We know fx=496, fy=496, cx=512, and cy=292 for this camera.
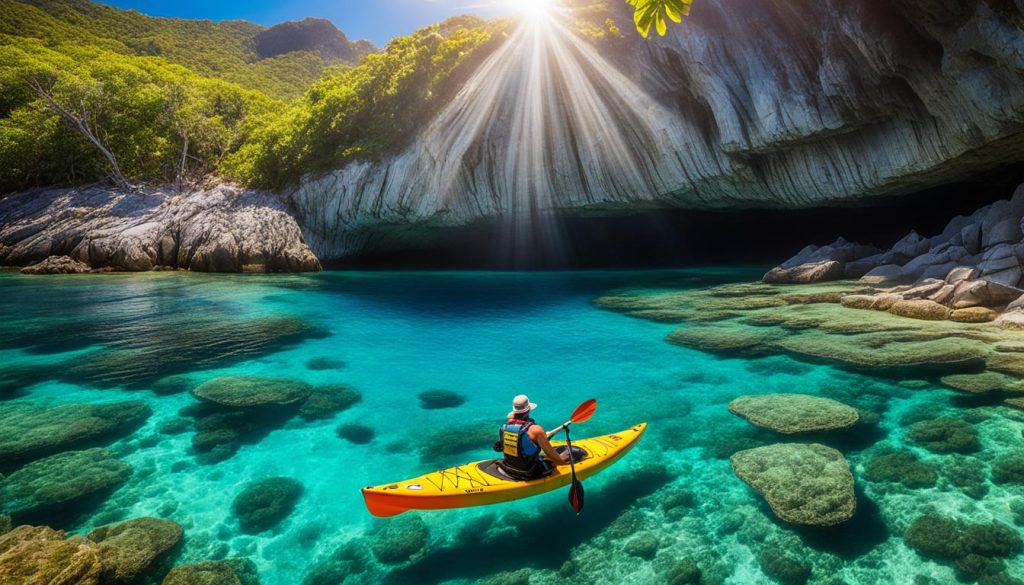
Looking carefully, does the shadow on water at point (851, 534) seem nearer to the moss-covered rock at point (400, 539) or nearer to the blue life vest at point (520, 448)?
the blue life vest at point (520, 448)

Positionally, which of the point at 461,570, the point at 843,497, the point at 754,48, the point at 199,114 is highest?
the point at 199,114

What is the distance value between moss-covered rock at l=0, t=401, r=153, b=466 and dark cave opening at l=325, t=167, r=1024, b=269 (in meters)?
24.5

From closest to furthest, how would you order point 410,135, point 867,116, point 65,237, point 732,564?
point 732,564
point 867,116
point 410,135
point 65,237

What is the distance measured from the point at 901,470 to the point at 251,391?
13157 mm

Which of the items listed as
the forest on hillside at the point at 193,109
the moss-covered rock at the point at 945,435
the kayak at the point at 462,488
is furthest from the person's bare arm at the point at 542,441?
the forest on hillside at the point at 193,109

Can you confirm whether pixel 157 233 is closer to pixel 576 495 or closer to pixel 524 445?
pixel 524 445

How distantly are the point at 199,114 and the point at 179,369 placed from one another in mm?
39125

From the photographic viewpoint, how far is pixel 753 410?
10008 mm

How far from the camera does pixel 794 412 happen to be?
9594 mm

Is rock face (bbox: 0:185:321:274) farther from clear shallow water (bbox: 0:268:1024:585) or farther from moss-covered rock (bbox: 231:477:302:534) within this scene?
moss-covered rock (bbox: 231:477:302:534)

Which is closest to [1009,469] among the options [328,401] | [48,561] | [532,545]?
[532,545]

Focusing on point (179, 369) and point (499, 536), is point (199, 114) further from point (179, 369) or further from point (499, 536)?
point (499, 536)

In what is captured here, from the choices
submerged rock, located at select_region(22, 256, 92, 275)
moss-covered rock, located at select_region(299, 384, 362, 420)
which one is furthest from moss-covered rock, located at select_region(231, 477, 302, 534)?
submerged rock, located at select_region(22, 256, 92, 275)

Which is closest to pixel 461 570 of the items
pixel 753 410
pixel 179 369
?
pixel 753 410
